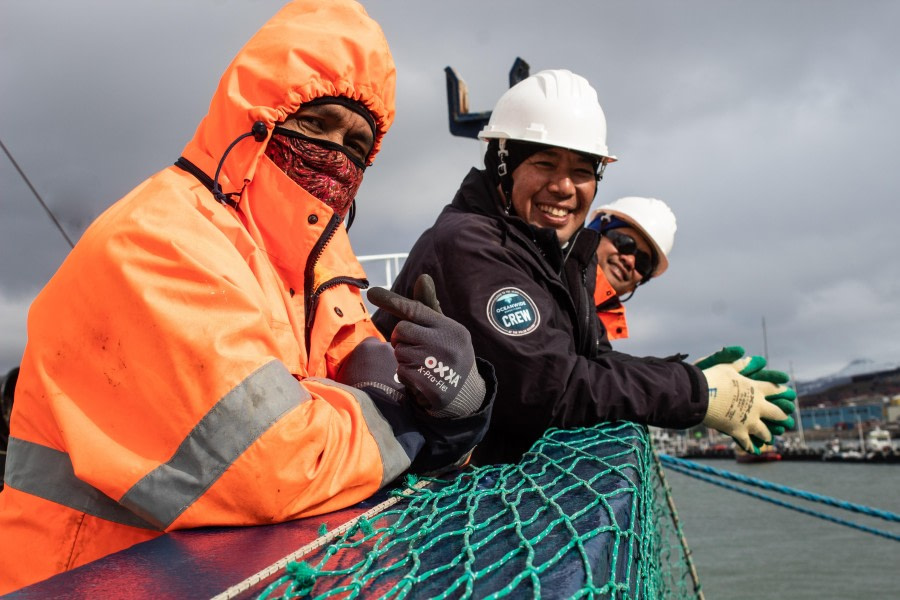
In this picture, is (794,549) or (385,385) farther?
(794,549)

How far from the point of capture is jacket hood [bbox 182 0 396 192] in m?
1.90

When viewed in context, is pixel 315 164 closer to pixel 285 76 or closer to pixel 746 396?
pixel 285 76

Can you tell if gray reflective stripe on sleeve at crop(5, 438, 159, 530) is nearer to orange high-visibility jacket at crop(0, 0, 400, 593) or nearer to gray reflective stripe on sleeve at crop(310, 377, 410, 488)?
orange high-visibility jacket at crop(0, 0, 400, 593)

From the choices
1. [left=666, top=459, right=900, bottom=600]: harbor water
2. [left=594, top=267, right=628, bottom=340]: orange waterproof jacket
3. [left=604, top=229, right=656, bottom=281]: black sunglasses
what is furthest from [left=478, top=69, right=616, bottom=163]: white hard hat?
[left=666, top=459, right=900, bottom=600]: harbor water

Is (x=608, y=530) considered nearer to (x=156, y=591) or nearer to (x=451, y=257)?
(x=156, y=591)

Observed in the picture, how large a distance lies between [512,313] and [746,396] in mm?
1269

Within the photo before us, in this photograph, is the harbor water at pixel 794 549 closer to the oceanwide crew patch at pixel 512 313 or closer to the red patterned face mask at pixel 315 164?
the oceanwide crew patch at pixel 512 313

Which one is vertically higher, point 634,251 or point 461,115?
point 461,115

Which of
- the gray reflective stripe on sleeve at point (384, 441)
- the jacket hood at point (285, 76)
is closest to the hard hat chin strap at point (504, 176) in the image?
the jacket hood at point (285, 76)

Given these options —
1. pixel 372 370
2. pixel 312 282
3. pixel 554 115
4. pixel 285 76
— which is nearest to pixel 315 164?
pixel 285 76

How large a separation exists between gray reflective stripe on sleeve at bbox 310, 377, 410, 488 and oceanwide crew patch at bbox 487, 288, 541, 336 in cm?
75

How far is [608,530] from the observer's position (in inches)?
48.9

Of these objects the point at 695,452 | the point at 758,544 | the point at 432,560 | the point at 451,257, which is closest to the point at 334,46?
the point at 451,257

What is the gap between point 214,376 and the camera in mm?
1301
